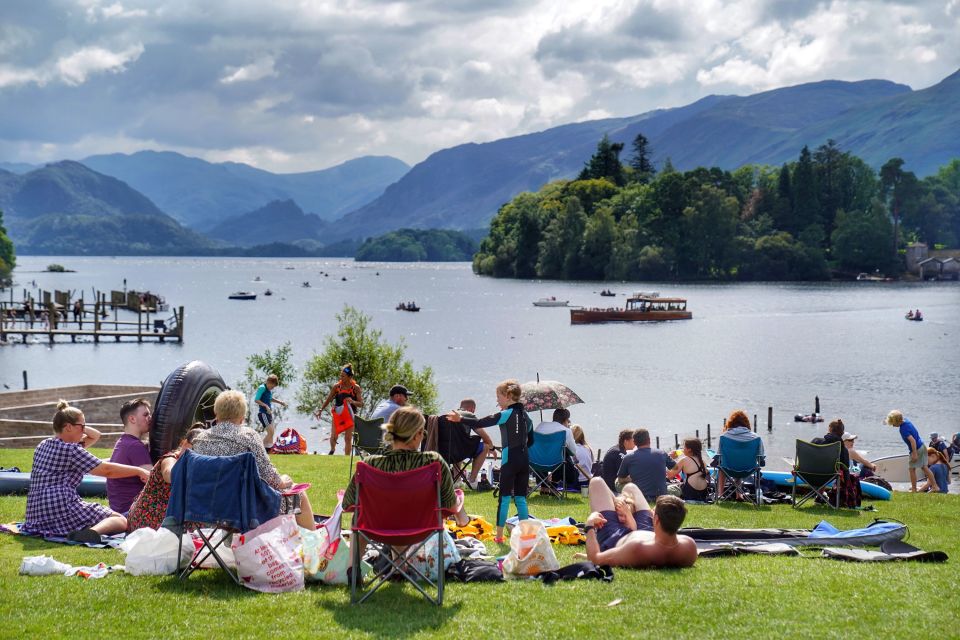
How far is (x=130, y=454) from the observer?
9539 millimetres

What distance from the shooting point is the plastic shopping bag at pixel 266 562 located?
702cm

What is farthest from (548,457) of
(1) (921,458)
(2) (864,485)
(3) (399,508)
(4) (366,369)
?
(4) (366,369)

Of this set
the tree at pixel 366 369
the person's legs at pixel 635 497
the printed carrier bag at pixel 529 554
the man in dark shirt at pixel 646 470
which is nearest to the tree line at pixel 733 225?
the tree at pixel 366 369

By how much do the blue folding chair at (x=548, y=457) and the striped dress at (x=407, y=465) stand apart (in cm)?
630

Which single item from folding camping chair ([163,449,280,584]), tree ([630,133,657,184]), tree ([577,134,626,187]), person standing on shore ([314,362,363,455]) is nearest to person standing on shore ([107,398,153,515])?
folding camping chair ([163,449,280,584])

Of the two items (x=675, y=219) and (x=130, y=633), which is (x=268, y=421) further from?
(x=675, y=219)

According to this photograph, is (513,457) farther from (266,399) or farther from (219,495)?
(266,399)

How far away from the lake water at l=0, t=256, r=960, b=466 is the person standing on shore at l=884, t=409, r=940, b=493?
1278 centimetres

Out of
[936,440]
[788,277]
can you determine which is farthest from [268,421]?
[788,277]

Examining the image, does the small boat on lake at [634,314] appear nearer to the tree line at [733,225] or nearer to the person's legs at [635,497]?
the tree line at [733,225]

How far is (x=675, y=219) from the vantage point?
134375 millimetres

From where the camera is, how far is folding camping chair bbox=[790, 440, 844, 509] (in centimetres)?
1279

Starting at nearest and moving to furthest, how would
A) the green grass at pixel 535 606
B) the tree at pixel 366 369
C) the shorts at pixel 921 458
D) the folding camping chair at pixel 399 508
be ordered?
the green grass at pixel 535 606, the folding camping chair at pixel 399 508, the shorts at pixel 921 458, the tree at pixel 366 369

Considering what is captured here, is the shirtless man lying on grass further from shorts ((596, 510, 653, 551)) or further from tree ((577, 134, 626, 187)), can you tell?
tree ((577, 134, 626, 187))
